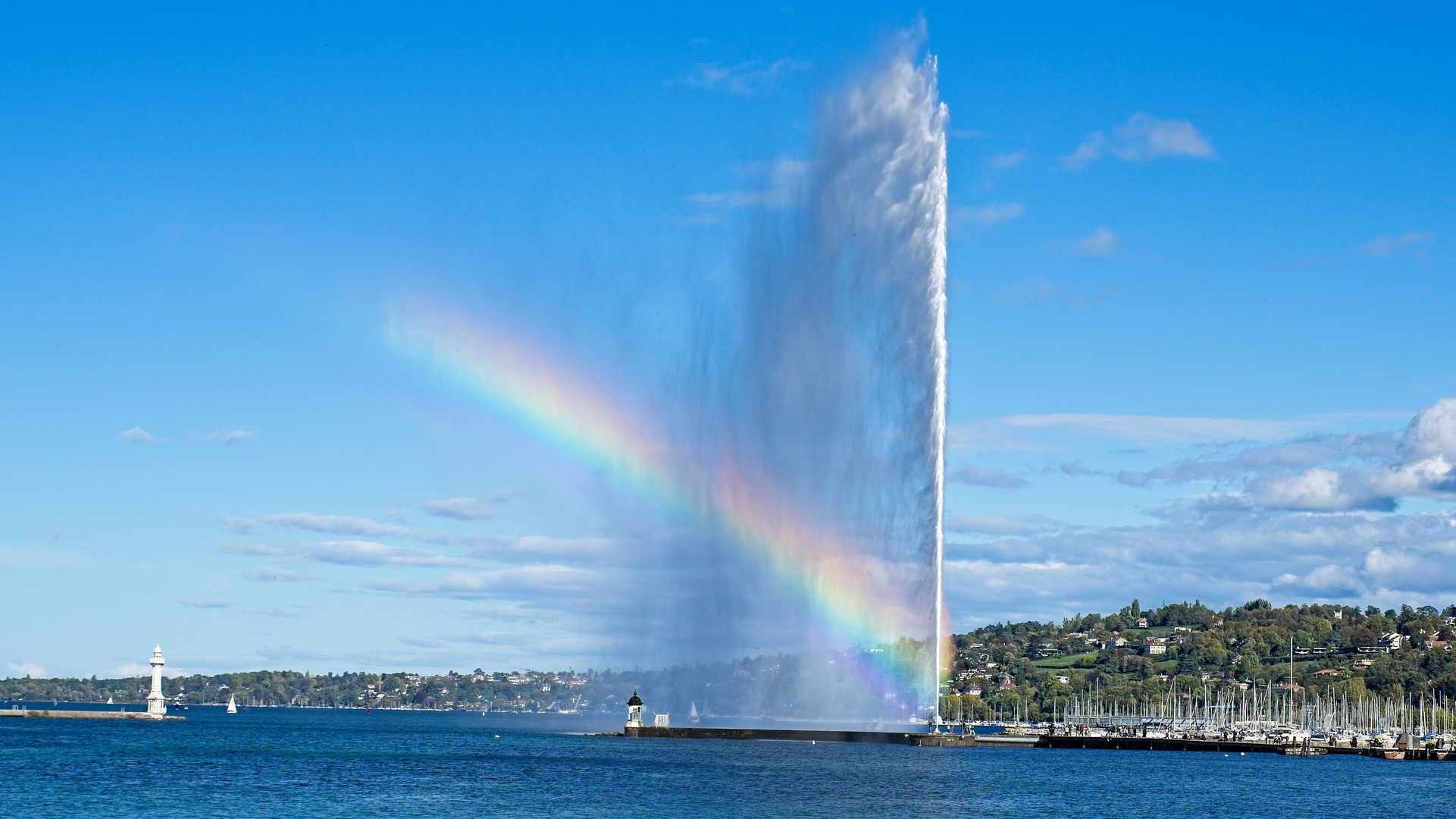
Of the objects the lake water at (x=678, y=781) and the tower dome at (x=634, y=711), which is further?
the tower dome at (x=634, y=711)

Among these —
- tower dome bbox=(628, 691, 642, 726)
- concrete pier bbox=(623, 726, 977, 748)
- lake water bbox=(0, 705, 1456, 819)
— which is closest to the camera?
lake water bbox=(0, 705, 1456, 819)

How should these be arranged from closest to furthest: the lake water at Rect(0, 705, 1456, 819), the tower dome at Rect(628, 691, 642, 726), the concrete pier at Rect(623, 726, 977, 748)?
the lake water at Rect(0, 705, 1456, 819)
the concrete pier at Rect(623, 726, 977, 748)
the tower dome at Rect(628, 691, 642, 726)

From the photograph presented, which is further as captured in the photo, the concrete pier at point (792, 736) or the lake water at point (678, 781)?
the concrete pier at point (792, 736)

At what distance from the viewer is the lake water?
69375 millimetres

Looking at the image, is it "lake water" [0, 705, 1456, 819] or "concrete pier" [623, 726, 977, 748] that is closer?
"lake water" [0, 705, 1456, 819]

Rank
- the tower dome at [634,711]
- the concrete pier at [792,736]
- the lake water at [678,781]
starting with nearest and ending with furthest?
the lake water at [678,781] → the concrete pier at [792,736] → the tower dome at [634,711]

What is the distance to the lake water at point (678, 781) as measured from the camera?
6938 centimetres

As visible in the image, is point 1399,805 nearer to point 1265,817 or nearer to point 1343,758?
point 1265,817

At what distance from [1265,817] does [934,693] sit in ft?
84.5

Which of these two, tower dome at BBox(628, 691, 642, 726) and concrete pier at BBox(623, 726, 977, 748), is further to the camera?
tower dome at BBox(628, 691, 642, 726)

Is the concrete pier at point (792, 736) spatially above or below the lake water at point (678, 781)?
below

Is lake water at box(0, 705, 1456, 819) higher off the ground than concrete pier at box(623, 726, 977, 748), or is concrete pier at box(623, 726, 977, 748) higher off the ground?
lake water at box(0, 705, 1456, 819)

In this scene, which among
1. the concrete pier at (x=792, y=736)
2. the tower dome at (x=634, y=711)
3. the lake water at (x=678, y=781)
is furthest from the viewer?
the tower dome at (x=634, y=711)

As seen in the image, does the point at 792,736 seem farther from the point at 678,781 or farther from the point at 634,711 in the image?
the point at 678,781
